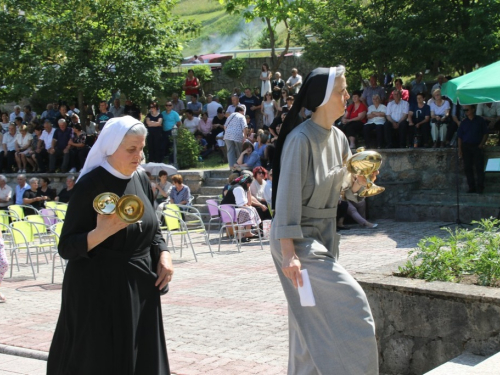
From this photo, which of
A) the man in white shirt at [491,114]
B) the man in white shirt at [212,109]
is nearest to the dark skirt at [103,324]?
the man in white shirt at [491,114]

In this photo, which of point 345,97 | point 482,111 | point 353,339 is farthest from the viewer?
point 482,111

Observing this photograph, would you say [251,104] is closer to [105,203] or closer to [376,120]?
[376,120]

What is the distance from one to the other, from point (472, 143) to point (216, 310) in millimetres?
8332

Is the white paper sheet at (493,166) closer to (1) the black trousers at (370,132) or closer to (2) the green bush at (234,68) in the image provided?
(1) the black trousers at (370,132)

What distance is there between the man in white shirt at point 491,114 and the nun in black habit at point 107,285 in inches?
505

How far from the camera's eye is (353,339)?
387 cm

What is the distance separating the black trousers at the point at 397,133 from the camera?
16.2 metres

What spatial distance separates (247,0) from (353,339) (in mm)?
22209

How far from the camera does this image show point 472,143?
14.4 meters

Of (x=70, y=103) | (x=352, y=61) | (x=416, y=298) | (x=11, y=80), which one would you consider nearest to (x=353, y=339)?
(x=416, y=298)

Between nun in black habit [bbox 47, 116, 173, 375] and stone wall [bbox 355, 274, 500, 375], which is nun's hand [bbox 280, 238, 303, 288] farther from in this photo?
stone wall [bbox 355, 274, 500, 375]

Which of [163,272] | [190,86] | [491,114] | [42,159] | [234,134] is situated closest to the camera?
[163,272]

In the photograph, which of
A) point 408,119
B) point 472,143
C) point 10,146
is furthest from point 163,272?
point 10,146

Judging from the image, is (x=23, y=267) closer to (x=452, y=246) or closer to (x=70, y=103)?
(x=452, y=246)
